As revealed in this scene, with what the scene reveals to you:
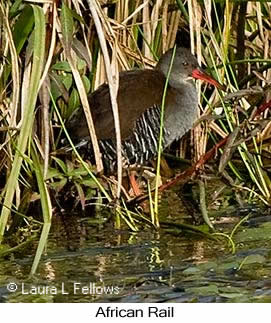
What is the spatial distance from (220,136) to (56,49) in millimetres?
937

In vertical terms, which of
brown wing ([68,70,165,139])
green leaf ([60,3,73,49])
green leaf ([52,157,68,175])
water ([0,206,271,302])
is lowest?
water ([0,206,271,302])

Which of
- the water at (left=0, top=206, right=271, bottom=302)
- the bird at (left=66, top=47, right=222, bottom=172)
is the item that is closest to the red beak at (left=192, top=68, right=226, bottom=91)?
the bird at (left=66, top=47, right=222, bottom=172)

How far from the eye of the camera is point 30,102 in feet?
13.6

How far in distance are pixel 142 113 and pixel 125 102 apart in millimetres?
103

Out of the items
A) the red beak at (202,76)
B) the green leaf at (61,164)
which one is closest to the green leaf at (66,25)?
the green leaf at (61,164)

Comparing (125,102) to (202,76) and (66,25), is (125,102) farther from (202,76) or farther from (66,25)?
(66,25)

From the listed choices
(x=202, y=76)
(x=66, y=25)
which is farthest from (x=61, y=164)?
(x=202, y=76)

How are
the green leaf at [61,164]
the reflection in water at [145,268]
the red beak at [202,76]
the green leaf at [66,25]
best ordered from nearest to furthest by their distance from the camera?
1. the reflection in water at [145,268]
2. the green leaf at [66,25]
3. the green leaf at [61,164]
4. the red beak at [202,76]

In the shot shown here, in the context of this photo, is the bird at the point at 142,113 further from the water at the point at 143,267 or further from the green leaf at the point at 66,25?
the green leaf at the point at 66,25

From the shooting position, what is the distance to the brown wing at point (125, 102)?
16.7 feet

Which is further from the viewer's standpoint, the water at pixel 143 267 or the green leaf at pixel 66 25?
the green leaf at pixel 66 25

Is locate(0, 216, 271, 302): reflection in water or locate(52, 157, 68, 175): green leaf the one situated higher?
locate(52, 157, 68, 175): green leaf

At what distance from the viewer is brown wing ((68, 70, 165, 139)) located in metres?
5.10

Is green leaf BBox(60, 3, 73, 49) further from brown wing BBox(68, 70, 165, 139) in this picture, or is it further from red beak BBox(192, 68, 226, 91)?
red beak BBox(192, 68, 226, 91)
